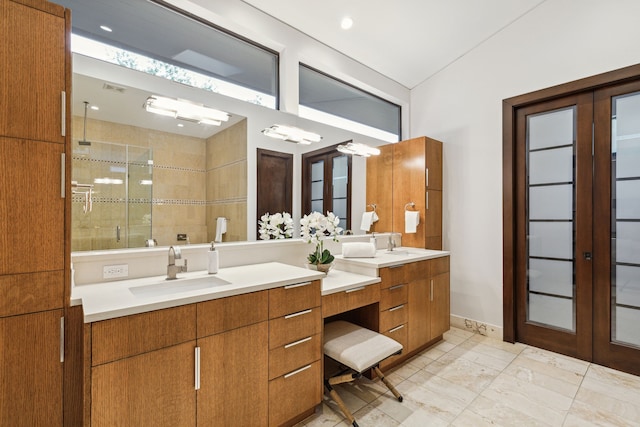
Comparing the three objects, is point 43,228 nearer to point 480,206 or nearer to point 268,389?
point 268,389

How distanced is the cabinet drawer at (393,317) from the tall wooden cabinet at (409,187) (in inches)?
41.1

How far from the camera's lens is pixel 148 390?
4.28ft

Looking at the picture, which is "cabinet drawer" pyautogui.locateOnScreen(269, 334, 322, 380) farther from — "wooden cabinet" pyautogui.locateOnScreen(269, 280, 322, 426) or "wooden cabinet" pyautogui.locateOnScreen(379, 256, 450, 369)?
"wooden cabinet" pyautogui.locateOnScreen(379, 256, 450, 369)

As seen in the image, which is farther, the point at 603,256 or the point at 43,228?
the point at 603,256

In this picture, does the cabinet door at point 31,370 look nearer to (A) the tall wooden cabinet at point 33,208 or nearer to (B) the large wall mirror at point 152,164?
(A) the tall wooden cabinet at point 33,208

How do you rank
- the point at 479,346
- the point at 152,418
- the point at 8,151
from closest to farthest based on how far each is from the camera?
the point at 8,151
the point at 152,418
the point at 479,346

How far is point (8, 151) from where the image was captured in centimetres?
120

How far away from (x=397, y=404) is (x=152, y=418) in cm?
154

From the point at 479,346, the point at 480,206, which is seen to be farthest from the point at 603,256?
the point at 479,346

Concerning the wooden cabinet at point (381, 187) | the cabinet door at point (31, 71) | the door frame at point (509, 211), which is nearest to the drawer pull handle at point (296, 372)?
the cabinet door at point (31, 71)

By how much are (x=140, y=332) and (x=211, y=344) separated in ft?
1.06

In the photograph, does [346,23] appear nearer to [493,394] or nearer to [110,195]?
[110,195]

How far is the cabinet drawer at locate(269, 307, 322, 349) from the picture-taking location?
5.57 feet

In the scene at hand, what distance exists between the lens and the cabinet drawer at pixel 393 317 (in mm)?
2381
